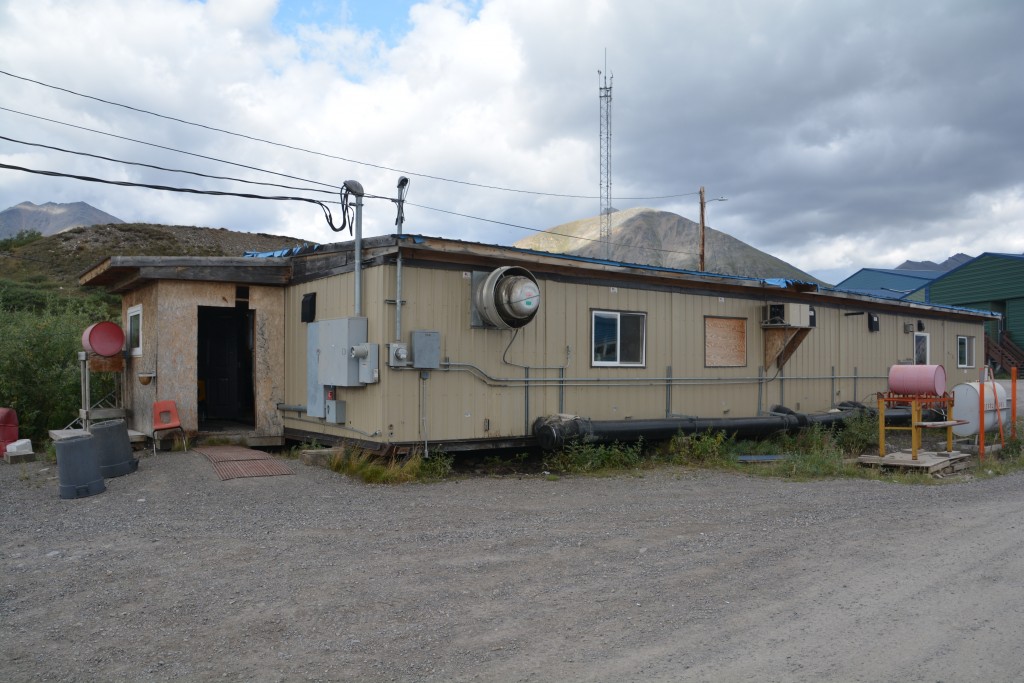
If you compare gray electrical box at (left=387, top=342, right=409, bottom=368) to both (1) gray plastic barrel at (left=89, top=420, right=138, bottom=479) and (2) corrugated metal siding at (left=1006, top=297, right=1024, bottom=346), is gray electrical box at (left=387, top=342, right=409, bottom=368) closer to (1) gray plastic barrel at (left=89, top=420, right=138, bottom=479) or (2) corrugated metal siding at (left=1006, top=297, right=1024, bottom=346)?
(1) gray plastic barrel at (left=89, top=420, right=138, bottom=479)

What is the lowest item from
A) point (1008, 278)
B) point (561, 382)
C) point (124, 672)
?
point (124, 672)

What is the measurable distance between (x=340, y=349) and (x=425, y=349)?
121 cm

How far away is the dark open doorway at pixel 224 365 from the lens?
14344 millimetres

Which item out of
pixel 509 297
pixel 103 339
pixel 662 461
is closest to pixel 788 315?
pixel 662 461

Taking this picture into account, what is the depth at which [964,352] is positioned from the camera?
66.5 feet

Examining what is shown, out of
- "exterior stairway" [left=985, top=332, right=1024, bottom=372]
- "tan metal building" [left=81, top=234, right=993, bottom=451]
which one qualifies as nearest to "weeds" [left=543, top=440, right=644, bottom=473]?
"tan metal building" [left=81, top=234, right=993, bottom=451]

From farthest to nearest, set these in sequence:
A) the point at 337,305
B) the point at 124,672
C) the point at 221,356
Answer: the point at 221,356, the point at 337,305, the point at 124,672

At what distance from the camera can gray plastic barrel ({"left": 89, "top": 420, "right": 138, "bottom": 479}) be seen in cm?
914

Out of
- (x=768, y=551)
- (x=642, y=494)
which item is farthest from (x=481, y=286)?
(x=768, y=551)

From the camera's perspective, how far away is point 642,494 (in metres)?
8.67

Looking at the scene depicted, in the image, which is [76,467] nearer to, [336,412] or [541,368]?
[336,412]

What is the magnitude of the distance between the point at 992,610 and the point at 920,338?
1535 cm

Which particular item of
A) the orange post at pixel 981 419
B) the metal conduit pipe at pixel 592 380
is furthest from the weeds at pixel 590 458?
the orange post at pixel 981 419

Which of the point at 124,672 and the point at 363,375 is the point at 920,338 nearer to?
the point at 363,375
